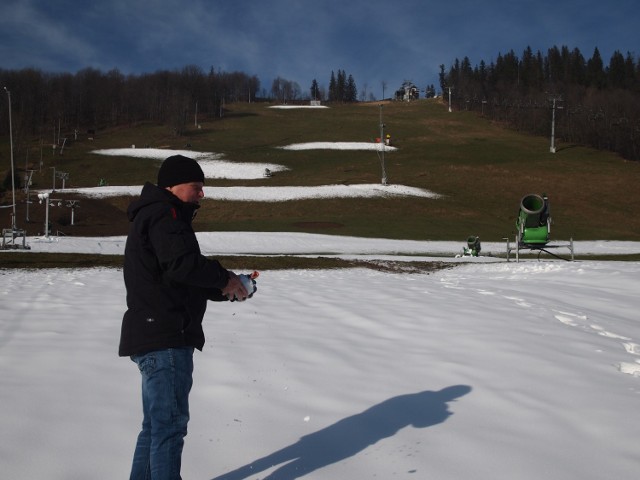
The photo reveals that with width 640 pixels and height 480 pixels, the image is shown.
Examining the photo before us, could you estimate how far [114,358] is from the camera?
19.2ft

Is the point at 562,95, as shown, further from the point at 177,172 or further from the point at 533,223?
the point at 177,172

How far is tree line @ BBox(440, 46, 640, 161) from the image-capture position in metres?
82.9

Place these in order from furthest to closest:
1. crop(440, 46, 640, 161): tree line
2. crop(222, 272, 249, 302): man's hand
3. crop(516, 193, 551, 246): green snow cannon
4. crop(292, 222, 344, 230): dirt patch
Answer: crop(440, 46, 640, 161): tree line
crop(292, 222, 344, 230): dirt patch
crop(516, 193, 551, 246): green snow cannon
crop(222, 272, 249, 302): man's hand

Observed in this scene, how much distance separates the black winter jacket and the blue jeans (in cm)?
9

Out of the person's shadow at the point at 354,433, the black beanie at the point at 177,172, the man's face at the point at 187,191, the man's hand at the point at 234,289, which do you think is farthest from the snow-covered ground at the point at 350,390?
the black beanie at the point at 177,172

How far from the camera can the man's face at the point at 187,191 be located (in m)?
3.36

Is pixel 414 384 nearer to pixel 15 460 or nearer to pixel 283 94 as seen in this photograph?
pixel 15 460

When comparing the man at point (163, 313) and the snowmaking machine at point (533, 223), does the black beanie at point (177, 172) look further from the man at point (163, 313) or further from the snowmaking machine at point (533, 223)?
the snowmaking machine at point (533, 223)

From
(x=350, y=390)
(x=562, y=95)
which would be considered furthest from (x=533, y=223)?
(x=562, y=95)

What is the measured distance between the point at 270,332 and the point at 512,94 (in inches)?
4853

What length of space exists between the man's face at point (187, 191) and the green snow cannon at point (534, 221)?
58.8 feet

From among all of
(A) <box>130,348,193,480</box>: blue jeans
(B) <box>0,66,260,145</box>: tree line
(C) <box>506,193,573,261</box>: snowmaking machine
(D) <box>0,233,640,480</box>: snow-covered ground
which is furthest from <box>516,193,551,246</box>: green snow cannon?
(B) <box>0,66,260,145</box>: tree line

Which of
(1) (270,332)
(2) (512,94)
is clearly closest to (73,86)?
(2) (512,94)

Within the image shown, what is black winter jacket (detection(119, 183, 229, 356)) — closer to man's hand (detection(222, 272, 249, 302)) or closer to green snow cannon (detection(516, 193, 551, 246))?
man's hand (detection(222, 272, 249, 302))
